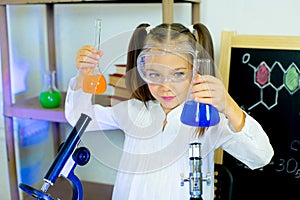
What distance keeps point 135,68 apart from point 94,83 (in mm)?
108

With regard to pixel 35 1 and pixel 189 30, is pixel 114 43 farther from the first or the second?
pixel 35 1

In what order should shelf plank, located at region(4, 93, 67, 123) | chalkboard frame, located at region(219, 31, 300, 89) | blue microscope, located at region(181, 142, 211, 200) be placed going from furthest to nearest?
shelf plank, located at region(4, 93, 67, 123), chalkboard frame, located at region(219, 31, 300, 89), blue microscope, located at region(181, 142, 211, 200)

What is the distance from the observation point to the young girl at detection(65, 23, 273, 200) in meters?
0.78

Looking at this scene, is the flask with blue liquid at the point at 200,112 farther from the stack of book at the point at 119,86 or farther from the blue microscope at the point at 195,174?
the stack of book at the point at 119,86

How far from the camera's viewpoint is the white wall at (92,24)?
1292 millimetres

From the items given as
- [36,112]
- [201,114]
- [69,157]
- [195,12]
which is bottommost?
[36,112]

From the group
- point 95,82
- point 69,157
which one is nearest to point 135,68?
point 95,82

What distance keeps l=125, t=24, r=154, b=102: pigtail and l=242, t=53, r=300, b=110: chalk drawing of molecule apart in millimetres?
415

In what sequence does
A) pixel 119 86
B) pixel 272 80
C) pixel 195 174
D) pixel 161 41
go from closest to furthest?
pixel 195 174 → pixel 161 41 → pixel 119 86 → pixel 272 80

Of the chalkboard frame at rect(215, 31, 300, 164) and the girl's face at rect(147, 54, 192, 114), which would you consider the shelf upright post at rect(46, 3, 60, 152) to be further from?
the girl's face at rect(147, 54, 192, 114)

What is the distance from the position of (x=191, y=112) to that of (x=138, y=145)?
1.04ft

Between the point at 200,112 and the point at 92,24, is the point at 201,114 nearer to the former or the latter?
the point at 200,112

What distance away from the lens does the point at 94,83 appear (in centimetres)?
96

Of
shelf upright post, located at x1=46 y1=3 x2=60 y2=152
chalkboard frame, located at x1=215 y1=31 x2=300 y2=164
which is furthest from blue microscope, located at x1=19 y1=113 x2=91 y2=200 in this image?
shelf upright post, located at x1=46 y1=3 x2=60 y2=152
